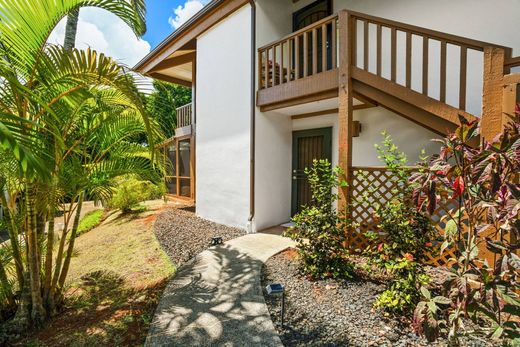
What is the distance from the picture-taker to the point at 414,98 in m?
3.92

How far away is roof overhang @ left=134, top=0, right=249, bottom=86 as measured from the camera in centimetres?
694

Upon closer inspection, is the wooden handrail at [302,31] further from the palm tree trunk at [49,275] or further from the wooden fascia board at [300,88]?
the palm tree trunk at [49,275]

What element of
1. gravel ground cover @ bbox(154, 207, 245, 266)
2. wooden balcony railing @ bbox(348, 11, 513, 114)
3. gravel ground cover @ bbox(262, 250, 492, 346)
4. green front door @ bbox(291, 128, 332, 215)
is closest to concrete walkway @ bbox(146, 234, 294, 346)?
gravel ground cover @ bbox(262, 250, 492, 346)

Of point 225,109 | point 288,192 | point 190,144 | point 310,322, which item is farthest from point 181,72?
point 310,322

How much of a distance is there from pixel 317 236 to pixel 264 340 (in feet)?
5.18

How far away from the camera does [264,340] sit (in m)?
2.50

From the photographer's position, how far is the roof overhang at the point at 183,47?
6943 mm

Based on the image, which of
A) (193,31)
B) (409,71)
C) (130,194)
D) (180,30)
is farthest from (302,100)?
(130,194)

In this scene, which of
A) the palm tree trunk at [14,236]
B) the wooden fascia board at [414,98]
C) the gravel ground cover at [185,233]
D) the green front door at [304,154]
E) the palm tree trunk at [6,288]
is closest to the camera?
the palm tree trunk at [14,236]

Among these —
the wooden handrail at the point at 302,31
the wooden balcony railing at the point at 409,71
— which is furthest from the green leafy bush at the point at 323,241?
the wooden handrail at the point at 302,31

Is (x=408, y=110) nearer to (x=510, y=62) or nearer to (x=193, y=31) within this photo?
(x=510, y=62)

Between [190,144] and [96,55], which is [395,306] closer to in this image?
[96,55]

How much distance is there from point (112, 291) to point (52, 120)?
102 inches

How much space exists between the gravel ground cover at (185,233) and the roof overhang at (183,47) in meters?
3.91
